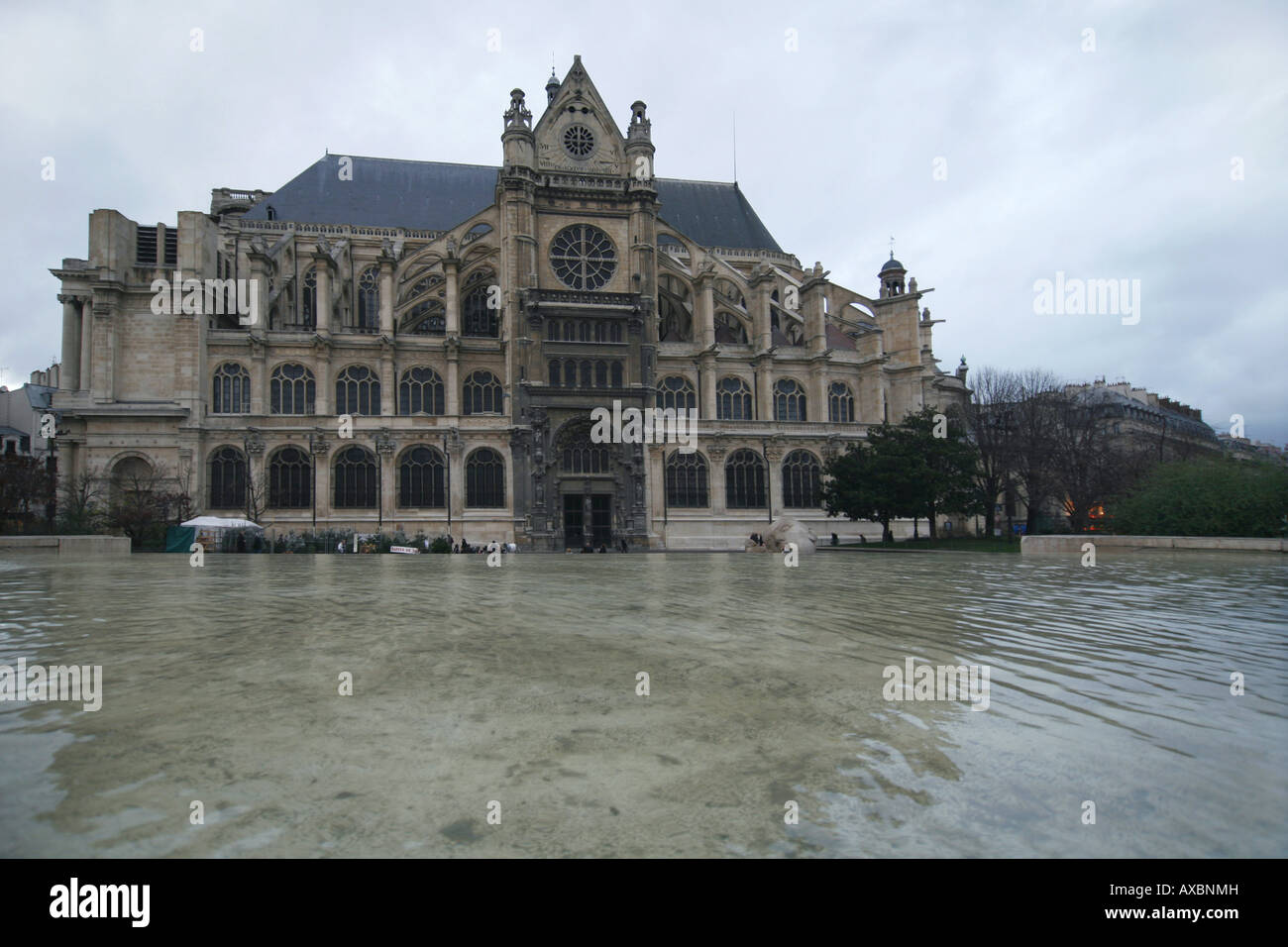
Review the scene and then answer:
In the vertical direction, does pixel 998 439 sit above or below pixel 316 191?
below

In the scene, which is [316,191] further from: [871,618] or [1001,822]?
[1001,822]

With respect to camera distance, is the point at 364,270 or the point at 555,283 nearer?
the point at 555,283

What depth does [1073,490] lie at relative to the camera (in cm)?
3950

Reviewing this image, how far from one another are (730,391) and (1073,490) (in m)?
19.3

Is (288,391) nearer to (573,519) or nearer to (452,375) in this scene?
(452,375)

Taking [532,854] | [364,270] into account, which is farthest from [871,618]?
[364,270]

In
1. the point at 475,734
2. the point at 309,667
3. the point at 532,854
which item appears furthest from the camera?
the point at 309,667

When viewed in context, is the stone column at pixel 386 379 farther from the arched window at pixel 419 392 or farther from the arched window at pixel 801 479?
the arched window at pixel 801 479

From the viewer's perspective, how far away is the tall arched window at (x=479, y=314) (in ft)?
142

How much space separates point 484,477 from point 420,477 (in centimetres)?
329

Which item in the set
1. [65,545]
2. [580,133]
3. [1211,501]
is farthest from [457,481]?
[1211,501]

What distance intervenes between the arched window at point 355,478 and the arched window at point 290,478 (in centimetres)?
137

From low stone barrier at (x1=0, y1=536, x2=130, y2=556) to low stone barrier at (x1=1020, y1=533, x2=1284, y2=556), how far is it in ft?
109

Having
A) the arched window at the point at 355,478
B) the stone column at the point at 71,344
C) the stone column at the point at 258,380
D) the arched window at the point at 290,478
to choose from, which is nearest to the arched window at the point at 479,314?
the arched window at the point at 355,478
